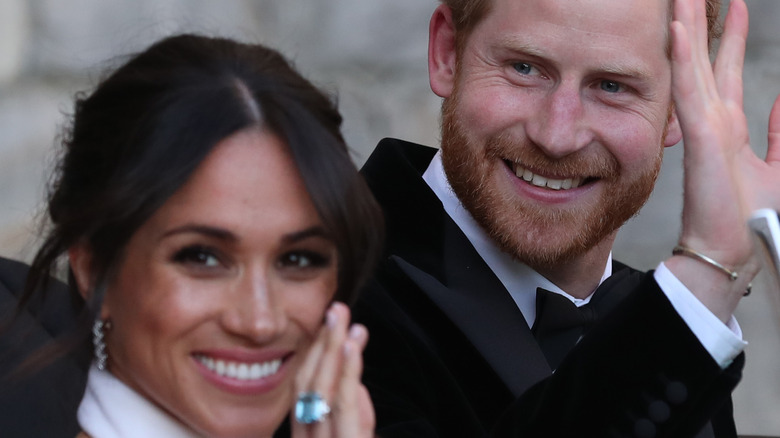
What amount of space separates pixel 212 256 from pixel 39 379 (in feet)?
1.71

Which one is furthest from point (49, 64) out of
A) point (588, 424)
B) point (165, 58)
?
point (588, 424)

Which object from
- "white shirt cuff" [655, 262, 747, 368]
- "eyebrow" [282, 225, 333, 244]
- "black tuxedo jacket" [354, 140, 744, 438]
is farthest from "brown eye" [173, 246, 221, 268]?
"white shirt cuff" [655, 262, 747, 368]

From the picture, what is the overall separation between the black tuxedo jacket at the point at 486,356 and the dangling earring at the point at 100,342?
0.48m

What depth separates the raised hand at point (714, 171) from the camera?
2182 millimetres

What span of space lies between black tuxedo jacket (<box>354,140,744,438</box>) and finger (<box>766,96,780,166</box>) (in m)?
0.35

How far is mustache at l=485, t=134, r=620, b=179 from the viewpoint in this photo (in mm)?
2721

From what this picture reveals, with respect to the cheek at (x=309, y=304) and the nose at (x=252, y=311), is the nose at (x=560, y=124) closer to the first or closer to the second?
the cheek at (x=309, y=304)

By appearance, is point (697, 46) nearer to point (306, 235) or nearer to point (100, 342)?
point (306, 235)

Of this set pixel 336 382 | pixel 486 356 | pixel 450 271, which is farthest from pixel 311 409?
pixel 450 271

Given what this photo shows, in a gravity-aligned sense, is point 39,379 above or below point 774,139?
below

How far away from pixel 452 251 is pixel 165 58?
845 mm

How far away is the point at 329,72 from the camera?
4734 mm

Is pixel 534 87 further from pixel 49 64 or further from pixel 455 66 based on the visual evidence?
pixel 49 64

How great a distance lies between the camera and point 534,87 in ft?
8.98
